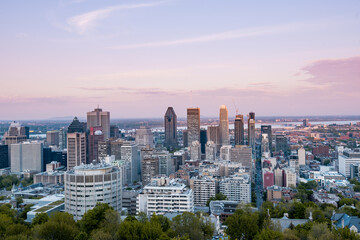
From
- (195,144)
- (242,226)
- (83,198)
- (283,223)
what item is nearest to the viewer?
(242,226)

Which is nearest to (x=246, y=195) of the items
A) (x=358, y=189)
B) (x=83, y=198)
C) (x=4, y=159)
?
(x=358, y=189)

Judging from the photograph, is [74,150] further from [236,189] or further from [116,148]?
[236,189]

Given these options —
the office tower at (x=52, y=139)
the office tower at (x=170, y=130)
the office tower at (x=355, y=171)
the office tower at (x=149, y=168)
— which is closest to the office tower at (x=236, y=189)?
the office tower at (x=149, y=168)

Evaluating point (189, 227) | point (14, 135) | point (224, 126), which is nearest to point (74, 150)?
point (14, 135)

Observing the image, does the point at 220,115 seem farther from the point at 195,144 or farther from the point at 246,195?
the point at 246,195

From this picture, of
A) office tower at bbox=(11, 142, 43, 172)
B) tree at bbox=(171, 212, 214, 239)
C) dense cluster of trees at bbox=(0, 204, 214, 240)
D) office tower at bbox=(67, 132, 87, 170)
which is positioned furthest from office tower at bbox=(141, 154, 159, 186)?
tree at bbox=(171, 212, 214, 239)

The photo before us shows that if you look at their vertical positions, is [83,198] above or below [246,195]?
above

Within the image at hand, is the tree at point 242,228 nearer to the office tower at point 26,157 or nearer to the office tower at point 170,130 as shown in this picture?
the office tower at point 26,157
